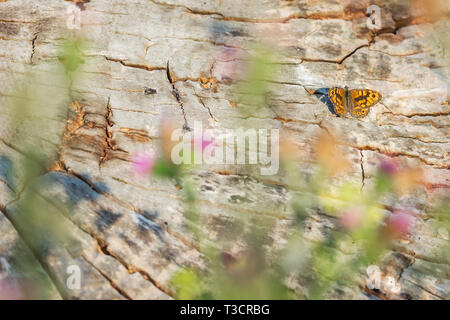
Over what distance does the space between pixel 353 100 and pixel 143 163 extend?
1.37 meters

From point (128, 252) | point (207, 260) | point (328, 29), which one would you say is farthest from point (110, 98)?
point (328, 29)

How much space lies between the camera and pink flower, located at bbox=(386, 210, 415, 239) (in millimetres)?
2023

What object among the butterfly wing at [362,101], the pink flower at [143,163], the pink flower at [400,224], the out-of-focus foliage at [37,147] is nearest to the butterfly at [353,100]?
the butterfly wing at [362,101]

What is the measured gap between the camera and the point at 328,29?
2703 mm

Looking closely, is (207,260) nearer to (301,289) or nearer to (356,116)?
(301,289)

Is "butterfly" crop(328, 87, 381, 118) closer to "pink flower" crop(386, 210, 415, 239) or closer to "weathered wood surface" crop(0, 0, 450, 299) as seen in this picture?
"weathered wood surface" crop(0, 0, 450, 299)

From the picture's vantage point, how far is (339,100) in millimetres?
2436

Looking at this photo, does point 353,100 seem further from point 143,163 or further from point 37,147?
point 37,147

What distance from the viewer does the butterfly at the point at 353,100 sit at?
2398 millimetres

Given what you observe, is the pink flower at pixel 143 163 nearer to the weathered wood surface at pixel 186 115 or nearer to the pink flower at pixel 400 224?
the weathered wood surface at pixel 186 115

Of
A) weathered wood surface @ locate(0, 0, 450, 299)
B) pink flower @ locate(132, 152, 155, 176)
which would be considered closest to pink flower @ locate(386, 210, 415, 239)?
weathered wood surface @ locate(0, 0, 450, 299)

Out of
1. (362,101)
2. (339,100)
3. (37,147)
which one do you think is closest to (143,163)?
(37,147)

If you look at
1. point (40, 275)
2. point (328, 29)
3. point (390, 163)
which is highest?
point (328, 29)
